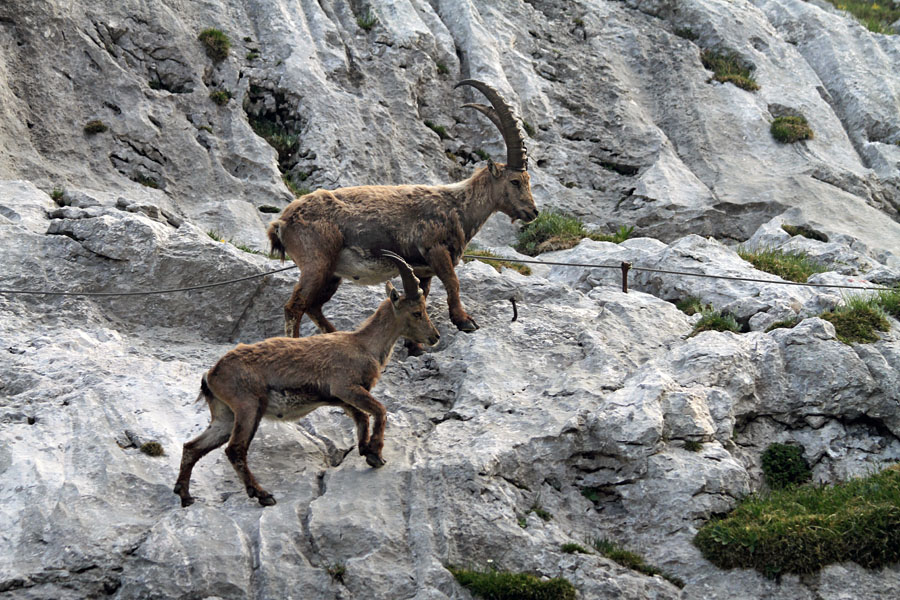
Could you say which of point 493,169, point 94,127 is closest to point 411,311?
point 493,169

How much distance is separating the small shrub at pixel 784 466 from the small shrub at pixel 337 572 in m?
4.86

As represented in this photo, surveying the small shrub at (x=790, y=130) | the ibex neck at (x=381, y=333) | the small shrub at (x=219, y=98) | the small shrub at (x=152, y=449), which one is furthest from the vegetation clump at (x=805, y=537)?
the small shrub at (x=790, y=130)

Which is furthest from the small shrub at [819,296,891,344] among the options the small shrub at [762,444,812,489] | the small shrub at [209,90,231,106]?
the small shrub at [209,90,231,106]

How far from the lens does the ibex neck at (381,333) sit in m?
9.33

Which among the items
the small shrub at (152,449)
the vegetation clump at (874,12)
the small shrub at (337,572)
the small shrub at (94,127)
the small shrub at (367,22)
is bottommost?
the small shrub at (94,127)

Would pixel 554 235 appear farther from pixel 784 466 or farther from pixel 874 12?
pixel 874 12

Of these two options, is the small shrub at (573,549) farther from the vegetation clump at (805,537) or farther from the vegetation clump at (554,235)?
the vegetation clump at (554,235)

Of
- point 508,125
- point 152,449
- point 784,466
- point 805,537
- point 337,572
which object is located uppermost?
point 508,125

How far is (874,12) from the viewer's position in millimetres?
30406

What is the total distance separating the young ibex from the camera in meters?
8.23

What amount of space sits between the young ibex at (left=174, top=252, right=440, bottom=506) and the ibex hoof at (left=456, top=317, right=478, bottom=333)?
1.94 meters

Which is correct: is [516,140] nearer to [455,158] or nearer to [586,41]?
[455,158]

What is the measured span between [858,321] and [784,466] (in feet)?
8.99

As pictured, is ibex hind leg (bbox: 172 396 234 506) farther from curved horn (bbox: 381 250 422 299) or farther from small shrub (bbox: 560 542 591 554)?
small shrub (bbox: 560 542 591 554)
